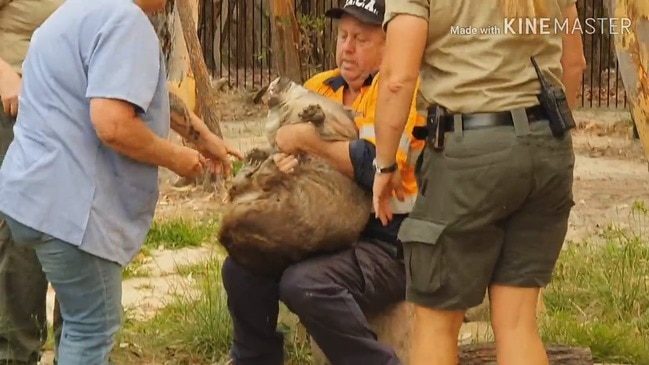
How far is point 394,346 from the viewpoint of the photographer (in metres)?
4.24

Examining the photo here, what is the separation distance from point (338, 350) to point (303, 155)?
0.71 meters

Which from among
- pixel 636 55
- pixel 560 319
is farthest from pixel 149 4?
pixel 560 319

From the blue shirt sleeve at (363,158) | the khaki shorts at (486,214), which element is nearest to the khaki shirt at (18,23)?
the blue shirt sleeve at (363,158)

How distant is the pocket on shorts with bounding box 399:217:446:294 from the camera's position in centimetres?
340

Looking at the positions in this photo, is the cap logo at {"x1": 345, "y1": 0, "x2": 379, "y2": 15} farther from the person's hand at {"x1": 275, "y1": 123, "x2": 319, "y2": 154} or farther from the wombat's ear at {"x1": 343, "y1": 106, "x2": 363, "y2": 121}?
the person's hand at {"x1": 275, "y1": 123, "x2": 319, "y2": 154}

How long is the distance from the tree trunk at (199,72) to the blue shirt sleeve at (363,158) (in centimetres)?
568

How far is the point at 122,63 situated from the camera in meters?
3.38

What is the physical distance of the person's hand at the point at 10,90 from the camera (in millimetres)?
4113

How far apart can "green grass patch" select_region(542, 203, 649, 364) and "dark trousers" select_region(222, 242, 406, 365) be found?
3.96 feet

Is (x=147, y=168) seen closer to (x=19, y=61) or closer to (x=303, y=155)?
(x=303, y=155)

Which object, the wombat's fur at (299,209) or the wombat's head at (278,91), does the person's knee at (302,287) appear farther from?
the wombat's head at (278,91)

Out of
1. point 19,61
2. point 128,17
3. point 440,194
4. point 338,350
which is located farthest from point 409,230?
point 19,61

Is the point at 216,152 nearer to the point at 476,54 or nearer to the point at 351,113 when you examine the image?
the point at 351,113

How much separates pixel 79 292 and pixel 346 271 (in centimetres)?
98
